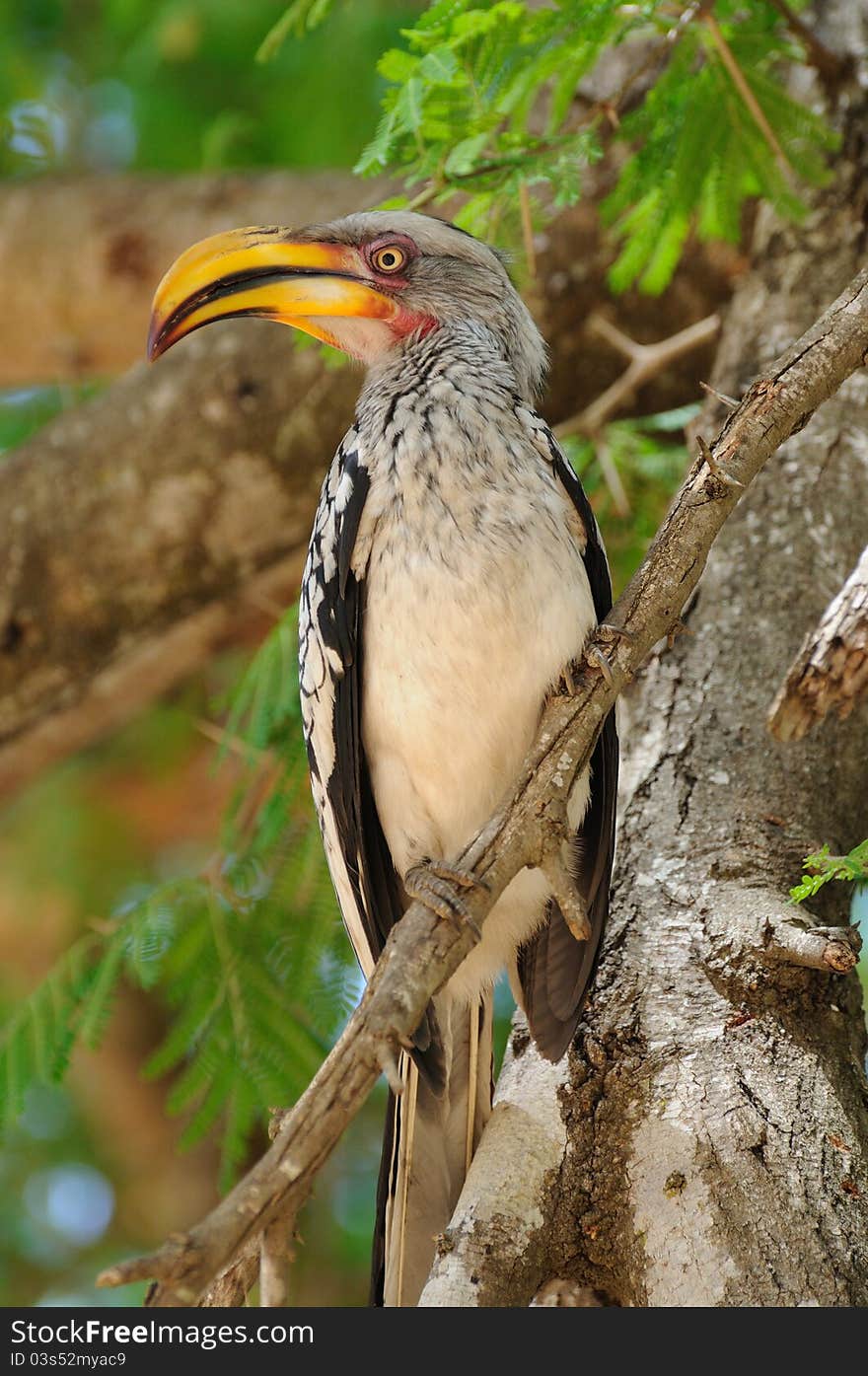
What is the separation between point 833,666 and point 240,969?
205cm

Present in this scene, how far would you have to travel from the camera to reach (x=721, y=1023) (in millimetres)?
2475

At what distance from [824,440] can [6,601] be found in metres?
2.91

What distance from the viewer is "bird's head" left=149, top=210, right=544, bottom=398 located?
315cm

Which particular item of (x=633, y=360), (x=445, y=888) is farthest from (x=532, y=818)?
(x=633, y=360)

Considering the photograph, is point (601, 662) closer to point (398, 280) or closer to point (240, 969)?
point (398, 280)

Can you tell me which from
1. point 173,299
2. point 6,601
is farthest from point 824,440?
point 6,601

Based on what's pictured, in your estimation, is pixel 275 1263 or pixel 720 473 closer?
pixel 275 1263

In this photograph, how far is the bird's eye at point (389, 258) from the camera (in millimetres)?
3352

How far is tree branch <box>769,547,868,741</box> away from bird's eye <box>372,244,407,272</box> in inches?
59.2

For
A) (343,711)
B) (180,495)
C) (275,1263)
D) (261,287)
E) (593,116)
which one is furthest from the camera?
(180,495)

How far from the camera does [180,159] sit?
6691 mm

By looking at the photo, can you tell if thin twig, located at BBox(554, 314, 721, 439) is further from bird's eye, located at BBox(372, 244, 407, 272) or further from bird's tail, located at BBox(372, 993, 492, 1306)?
bird's tail, located at BBox(372, 993, 492, 1306)

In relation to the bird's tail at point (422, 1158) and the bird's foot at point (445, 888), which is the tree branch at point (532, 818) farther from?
the bird's tail at point (422, 1158)
